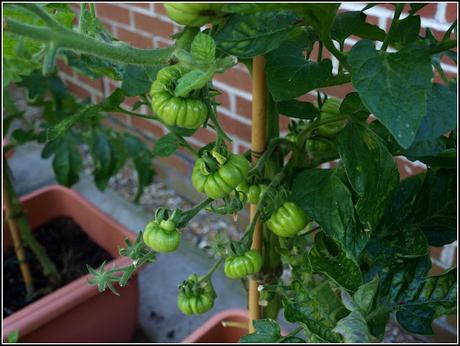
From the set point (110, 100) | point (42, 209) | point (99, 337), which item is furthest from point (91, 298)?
point (110, 100)

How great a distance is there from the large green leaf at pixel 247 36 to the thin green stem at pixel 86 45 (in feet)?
0.17

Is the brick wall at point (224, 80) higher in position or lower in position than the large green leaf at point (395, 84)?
lower

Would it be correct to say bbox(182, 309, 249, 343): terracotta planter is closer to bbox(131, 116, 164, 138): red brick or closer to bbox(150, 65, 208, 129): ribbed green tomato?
bbox(150, 65, 208, 129): ribbed green tomato

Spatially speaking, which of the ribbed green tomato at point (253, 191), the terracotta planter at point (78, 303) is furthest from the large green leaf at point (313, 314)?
the terracotta planter at point (78, 303)

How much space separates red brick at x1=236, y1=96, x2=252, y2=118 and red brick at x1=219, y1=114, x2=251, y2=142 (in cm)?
3

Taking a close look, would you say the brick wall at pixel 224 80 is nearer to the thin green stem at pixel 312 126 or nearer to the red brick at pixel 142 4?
the red brick at pixel 142 4

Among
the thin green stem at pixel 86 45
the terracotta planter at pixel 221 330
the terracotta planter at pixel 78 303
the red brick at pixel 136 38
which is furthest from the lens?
the red brick at pixel 136 38

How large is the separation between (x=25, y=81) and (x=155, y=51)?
0.93m

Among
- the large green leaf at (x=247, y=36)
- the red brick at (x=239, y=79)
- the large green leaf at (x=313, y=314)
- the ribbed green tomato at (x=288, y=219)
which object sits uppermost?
the large green leaf at (x=247, y=36)

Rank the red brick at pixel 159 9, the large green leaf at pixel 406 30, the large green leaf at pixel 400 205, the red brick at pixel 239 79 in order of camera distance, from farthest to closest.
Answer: the red brick at pixel 159 9 → the red brick at pixel 239 79 → the large green leaf at pixel 400 205 → the large green leaf at pixel 406 30

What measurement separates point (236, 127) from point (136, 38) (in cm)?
50

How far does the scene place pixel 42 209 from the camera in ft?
4.92

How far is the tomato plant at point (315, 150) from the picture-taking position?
40 cm

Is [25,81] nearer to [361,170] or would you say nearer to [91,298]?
[91,298]
